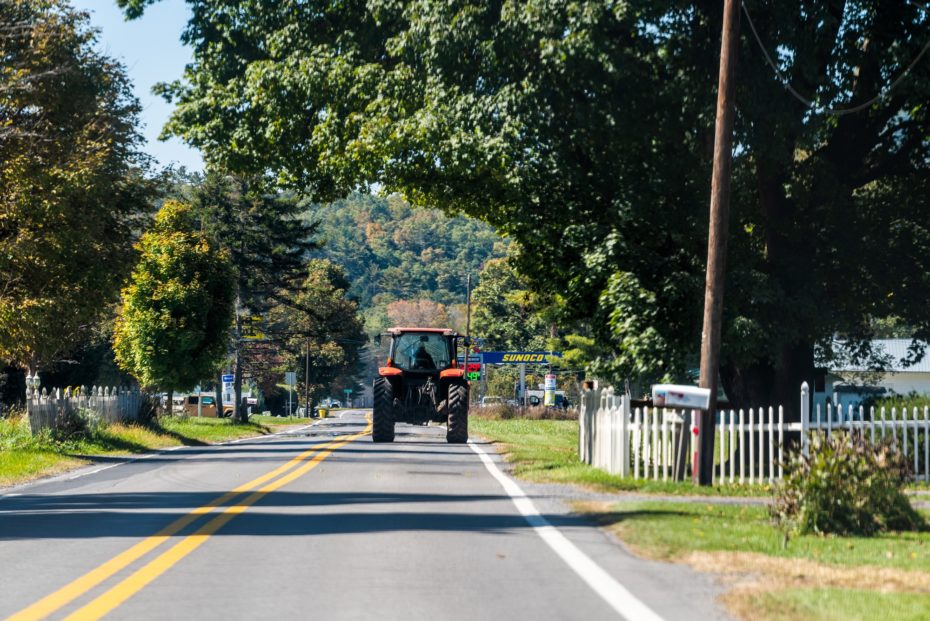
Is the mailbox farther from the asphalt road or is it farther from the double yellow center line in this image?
the double yellow center line

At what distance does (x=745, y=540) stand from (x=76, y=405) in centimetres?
2348

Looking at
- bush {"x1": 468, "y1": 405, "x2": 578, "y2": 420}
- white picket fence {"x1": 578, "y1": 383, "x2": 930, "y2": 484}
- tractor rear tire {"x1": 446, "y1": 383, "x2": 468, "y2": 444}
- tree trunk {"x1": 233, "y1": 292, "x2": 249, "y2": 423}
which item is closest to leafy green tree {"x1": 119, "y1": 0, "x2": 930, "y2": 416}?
white picket fence {"x1": 578, "y1": 383, "x2": 930, "y2": 484}

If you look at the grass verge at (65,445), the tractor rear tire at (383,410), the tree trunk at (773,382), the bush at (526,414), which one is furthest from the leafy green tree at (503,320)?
the tree trunk at (773,382)

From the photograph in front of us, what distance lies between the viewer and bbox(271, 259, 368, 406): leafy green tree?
11031 cm

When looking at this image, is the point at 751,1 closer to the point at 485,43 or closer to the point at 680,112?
the point at 680,112

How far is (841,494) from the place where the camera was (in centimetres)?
1233

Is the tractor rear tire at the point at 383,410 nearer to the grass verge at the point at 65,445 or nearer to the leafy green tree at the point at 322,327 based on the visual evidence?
the grass verge at the point at 65,445

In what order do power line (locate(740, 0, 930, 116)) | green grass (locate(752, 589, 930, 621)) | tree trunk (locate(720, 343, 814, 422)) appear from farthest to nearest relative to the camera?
tree trunk (locate(720, 343, 814, 422)), power line (locate(740, 0, 930, 116)), green grass (locate(752, 589, 930, 621))

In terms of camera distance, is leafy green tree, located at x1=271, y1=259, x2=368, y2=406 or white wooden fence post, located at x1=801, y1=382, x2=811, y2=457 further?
leafy green tree, located at x1=271, y1=259, x2=368, y2=406

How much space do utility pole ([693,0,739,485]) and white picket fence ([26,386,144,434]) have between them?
15.8 m

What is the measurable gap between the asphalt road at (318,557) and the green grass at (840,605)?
0.37m

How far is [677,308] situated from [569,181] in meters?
3.01

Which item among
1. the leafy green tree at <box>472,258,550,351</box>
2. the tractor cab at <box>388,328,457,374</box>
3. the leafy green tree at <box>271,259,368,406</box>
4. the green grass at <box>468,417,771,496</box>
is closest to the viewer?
the green grass at <box>468,417,771,496</box>

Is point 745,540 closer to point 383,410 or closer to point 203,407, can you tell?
point 383,410
